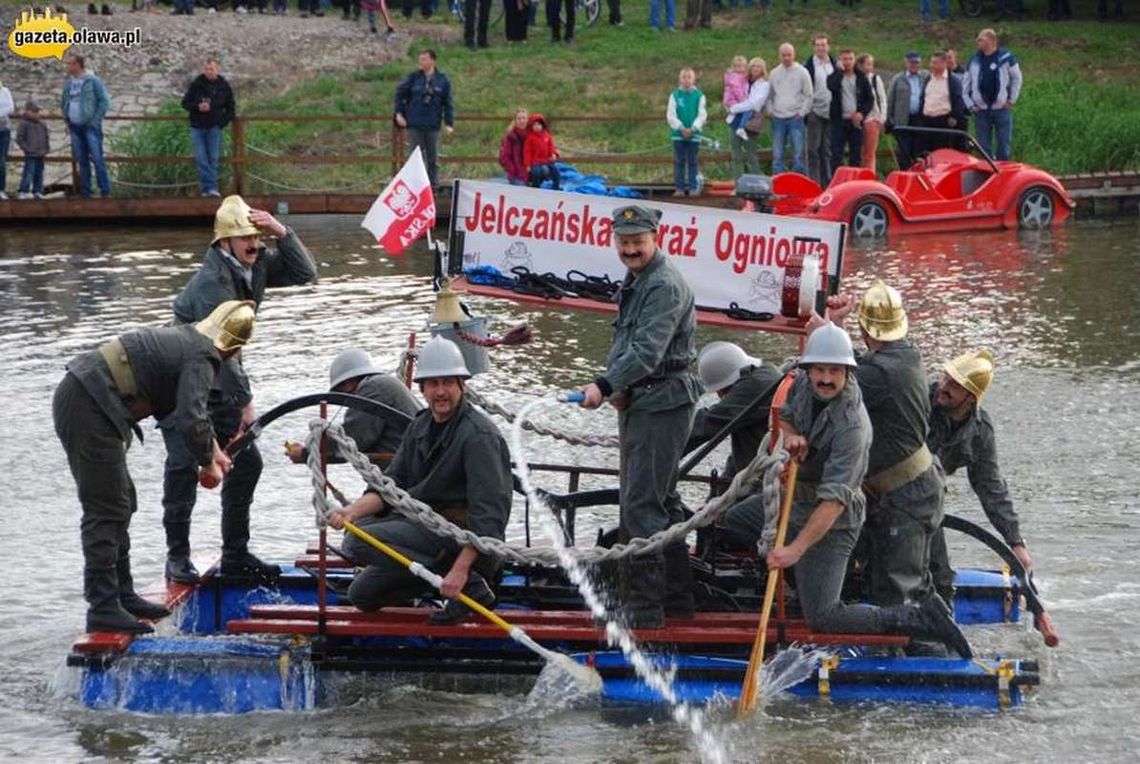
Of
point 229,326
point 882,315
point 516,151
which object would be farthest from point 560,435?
point 516,151

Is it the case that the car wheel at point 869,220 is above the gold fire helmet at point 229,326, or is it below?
below

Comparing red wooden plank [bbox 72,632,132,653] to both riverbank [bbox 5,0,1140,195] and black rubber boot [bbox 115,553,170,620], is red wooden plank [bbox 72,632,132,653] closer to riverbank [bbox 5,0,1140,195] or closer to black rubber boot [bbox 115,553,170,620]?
black rubber boot [bbox 115,553,170,620]

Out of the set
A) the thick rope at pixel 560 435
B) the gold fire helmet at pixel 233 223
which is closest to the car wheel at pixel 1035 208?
the thick rope at pixel 560 435

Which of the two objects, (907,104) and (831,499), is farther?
(907,104)

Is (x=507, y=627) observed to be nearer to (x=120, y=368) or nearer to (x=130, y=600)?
(x=130, y=600)

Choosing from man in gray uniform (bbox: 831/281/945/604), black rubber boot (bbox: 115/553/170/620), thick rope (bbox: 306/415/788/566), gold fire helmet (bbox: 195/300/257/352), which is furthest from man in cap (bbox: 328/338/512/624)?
man in gray uniform (bbox: 831/281/945/604)

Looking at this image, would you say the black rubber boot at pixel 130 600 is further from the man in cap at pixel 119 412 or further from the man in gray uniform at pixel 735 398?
the man in gray uniform at pixel 735 398

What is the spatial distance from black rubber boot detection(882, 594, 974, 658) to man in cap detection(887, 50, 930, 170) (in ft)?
50.3

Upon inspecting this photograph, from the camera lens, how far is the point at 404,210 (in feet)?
36.2

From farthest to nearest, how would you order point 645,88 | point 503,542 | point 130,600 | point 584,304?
point 645,88
point 584,304
point 130,600
point 503,542

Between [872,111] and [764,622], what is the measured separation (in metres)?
15.7

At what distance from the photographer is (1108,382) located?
14.1 metres

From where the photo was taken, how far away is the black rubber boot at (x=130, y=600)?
8.69 m

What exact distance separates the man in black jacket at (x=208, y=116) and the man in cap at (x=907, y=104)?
8.04m
